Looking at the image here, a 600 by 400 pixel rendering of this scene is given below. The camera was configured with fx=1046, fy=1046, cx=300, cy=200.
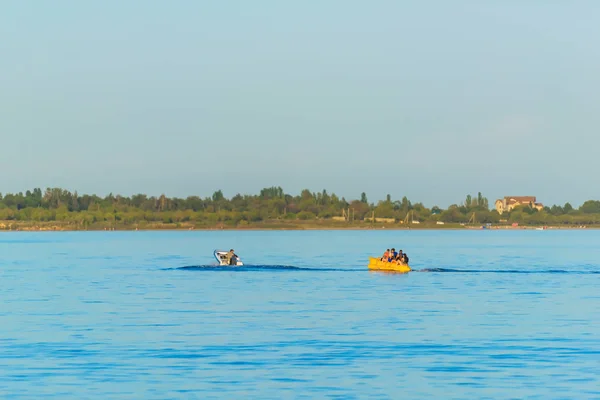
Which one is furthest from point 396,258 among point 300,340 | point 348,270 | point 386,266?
point 300,340

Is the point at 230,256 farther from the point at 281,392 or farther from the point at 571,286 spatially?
the point at 281,392

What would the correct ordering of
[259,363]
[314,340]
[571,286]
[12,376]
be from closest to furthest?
[12,376]
[259,363]
[314,340]
[571,286]

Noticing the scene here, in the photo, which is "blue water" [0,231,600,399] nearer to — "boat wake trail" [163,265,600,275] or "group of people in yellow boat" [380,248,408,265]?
"group of people in yellow boat" [380,248,408,265]

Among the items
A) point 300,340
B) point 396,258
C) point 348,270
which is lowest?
point 300,340

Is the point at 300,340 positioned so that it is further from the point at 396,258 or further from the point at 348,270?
the point at 348,270

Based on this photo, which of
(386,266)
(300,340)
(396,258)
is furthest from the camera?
(386,266)

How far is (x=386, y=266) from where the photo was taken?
89.0m

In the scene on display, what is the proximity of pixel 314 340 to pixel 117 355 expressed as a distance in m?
8.29

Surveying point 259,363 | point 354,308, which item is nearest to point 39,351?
point 259,363

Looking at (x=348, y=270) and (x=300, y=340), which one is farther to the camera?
(x=348, y=270)

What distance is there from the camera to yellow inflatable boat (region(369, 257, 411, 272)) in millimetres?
87394

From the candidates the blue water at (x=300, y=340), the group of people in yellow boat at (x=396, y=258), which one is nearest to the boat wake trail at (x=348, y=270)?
the group of people in yellow boat at (x=396, y=258)

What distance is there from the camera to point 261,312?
5412 centimetres

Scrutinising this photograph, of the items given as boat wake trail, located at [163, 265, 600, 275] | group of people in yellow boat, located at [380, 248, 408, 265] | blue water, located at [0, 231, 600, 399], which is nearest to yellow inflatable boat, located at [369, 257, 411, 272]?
group of people in yellow boat, located at [380, 248, 408, 265]
